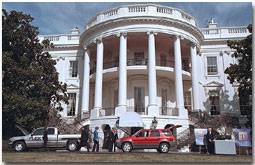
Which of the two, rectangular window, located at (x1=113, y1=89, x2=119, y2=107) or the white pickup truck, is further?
rectangular window, located at (x1=113, y1=89, x2=119, y2=107)

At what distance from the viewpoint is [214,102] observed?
888 inches

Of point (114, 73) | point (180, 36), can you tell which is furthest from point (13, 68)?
point (180, 36)

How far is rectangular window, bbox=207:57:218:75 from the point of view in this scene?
23.4 m

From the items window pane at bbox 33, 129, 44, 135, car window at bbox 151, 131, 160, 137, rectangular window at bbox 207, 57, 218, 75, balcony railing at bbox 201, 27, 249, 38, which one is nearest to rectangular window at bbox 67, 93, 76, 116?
window pane at bbox 33, 129, 44, 135

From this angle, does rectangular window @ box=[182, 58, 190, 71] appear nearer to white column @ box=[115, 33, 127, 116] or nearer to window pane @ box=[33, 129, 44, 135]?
white column @ box=[115, 33, 127, 116]

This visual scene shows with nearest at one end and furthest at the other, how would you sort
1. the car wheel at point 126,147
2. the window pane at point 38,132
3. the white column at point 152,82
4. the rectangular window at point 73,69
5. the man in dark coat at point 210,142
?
1. the man in dark coat at point 210,142
2. the car wheel at point 126,147
3. the window pane at point 38,132
4. the white column at point 152,82
5. the rectangular window at point 73,69

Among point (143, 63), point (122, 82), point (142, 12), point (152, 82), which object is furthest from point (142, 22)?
point (122, 82)

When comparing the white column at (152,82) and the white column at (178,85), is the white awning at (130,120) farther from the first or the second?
the white column at (178,85)

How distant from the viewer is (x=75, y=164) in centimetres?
905

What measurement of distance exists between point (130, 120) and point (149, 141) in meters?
3.24

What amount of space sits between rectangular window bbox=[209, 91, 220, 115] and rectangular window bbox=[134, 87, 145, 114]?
6.45m

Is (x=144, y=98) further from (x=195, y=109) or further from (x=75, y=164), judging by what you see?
(x=75, y=164)

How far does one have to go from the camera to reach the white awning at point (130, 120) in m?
15.8

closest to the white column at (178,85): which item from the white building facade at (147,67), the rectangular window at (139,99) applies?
the white building facade at (147,67)
